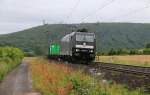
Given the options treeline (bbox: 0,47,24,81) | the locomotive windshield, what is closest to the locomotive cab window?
the locomotive windshield

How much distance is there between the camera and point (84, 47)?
49.2 m

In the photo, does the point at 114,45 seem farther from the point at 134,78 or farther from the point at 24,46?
the point at 134,78

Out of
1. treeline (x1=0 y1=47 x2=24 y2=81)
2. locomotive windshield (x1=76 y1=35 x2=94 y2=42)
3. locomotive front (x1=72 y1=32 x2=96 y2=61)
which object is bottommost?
treeline (x1=0 y1=47 x2=24 y2=81)

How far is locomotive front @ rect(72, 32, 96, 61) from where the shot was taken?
48.8 metres

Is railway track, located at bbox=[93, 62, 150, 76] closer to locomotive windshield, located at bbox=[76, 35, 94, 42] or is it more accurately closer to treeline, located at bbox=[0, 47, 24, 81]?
treeline, located at bbox=[0, 47, 24, 81]

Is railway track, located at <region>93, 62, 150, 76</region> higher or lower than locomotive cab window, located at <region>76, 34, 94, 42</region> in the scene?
lower

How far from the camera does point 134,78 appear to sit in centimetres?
2408

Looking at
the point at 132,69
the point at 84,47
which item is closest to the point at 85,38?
the point at 84,47

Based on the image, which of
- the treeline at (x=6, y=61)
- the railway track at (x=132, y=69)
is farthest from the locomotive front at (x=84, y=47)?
the railway track at (x=132, y=69)

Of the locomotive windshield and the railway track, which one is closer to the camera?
the railway track

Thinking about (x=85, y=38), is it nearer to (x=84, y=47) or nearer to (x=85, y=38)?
(x=85, y=38)

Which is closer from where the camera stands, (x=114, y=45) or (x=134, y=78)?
(x=134, y=78)

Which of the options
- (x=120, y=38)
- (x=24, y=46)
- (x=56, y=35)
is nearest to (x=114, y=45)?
(x=120, y=38)

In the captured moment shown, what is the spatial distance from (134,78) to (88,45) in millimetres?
Answer: 25304
